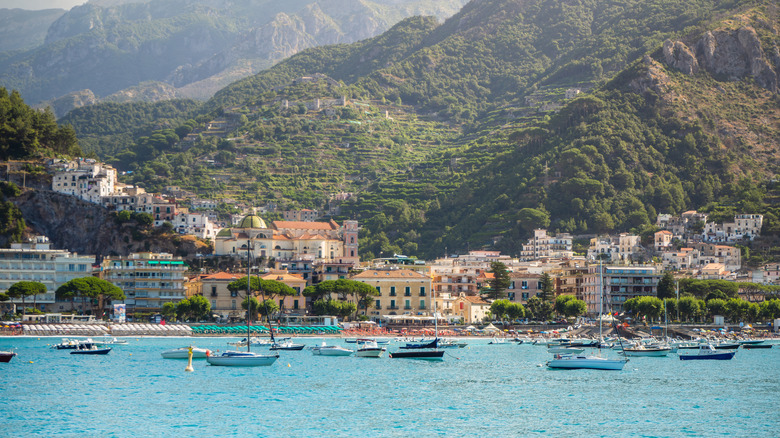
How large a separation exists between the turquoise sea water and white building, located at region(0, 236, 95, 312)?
36.6 metres

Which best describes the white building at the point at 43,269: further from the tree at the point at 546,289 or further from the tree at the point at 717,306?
the tree at the point at 717,306

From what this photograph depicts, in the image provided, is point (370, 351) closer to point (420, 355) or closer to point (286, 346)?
point (420, 355)

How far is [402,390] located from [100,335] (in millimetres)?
57665

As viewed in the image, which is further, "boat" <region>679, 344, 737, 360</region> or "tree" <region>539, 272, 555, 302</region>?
"tree" <region>539, 272, 555, 302</region>

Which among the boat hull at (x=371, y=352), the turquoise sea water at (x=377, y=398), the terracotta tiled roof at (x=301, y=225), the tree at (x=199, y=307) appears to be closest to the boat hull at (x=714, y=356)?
the turquoise sea water at (x=377, y=398)

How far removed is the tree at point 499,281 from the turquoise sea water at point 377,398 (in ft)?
162

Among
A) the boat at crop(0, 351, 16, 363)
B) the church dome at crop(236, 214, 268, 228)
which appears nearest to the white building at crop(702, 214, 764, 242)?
the church dome at crop(236, 214, 268, 228)

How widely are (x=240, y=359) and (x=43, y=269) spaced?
5883 cm

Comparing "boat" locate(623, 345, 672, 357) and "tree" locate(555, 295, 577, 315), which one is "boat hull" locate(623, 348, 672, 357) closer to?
"boat" locate(623, 345, 672, 357)

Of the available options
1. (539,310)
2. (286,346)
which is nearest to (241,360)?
(286,346)

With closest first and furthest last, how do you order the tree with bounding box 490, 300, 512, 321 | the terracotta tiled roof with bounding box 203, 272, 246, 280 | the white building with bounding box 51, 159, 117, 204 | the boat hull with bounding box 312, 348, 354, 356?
the boat hull with bounding box 312, 348, 354, 356
the tree with bounding box 490, 300, 512, 321
the terracotta tiled roof with bounding box 203, 272, 246, 280
the white building with bounding box 51, 159, 117, 204

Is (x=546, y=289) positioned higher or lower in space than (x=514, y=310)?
higher

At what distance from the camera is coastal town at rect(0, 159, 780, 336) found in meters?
136

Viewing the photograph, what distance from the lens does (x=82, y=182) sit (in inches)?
6540
